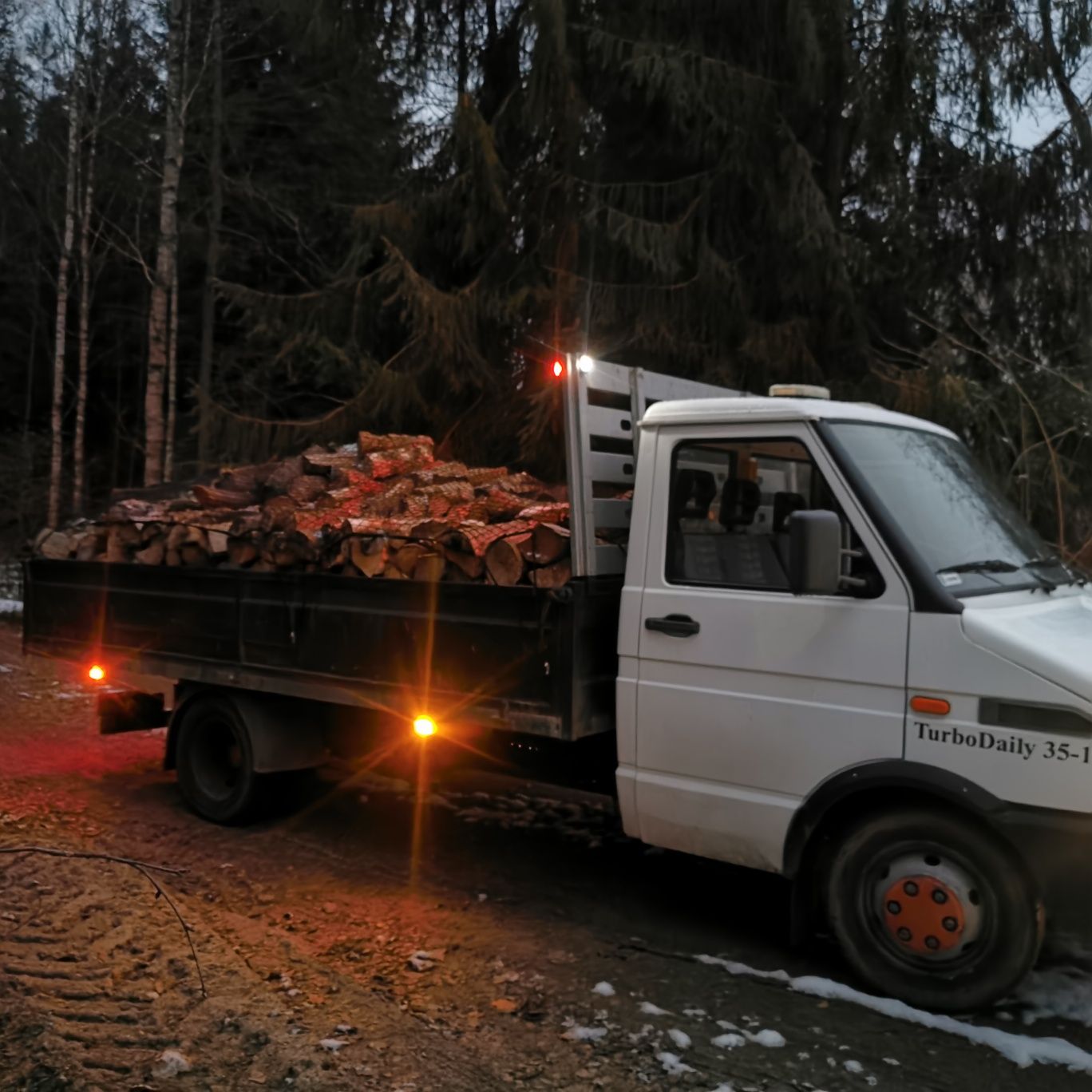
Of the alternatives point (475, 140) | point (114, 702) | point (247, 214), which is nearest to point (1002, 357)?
point (475, 140)

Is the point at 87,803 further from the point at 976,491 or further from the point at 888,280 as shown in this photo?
the point at 888,280

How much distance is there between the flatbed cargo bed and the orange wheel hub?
146 cm

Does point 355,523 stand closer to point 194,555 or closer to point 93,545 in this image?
point 194,555

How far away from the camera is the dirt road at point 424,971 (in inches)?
143

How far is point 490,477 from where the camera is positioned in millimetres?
6695

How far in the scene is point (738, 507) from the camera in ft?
15.4

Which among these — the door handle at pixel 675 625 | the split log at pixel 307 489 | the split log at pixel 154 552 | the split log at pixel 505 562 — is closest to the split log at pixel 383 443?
the split log at pixel 307 489

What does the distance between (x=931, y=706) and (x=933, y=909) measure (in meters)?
0.79

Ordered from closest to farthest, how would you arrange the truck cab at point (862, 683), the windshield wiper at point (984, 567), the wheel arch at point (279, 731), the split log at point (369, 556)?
1. the truck cab at point (862, 683)
2. the windshield wiper at point (984, 567)
3. the split log at point (369, 556)
4. the wheel arch at point (279, 731)

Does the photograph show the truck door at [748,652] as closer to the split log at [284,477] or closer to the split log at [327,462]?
the split log at [327,462]

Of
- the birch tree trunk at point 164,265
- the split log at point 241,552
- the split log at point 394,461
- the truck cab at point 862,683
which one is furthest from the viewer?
the birch tree trunk at point 164,265

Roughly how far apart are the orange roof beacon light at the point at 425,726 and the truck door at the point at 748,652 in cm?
113

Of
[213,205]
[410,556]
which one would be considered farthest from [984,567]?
[213,205]

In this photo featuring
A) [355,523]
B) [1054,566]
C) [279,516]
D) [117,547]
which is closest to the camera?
[1054,566]
